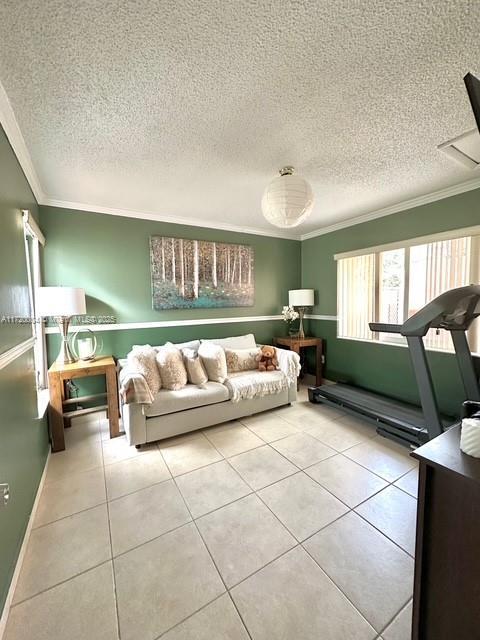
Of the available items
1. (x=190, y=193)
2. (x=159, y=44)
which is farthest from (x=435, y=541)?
(x=190, y=193)

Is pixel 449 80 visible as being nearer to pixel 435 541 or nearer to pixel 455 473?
pixel 455 473

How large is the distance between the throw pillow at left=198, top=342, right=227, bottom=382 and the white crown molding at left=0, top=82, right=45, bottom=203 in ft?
7.27

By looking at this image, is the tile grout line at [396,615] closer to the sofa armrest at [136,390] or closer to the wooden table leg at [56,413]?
the sofa armrest at [136,390]

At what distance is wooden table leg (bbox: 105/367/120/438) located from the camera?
2527mm

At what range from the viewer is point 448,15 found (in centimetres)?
100

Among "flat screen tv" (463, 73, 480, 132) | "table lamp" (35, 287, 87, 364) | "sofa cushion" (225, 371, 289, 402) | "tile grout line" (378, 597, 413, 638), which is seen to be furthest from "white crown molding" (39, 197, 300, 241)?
"tile grout line" (378, 597, 413, 638)

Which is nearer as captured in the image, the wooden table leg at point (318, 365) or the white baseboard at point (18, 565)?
the white baseboard at point (18, 565)

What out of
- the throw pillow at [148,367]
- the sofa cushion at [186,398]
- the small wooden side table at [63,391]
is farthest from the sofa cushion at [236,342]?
the small wooden side table at [63,391]

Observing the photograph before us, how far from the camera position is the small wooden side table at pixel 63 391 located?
2.30 metres

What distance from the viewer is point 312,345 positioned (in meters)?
3.96

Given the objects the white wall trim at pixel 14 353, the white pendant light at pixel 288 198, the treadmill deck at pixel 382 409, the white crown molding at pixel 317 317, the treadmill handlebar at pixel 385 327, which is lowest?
the treadmill deck at pixel 382 409

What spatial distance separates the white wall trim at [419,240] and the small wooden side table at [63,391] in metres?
3.30

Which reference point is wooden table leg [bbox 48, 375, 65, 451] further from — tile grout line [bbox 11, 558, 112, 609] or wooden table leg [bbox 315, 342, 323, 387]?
wooden table leg [bbox 315, 342, 323, 387]

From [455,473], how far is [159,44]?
197 cm
